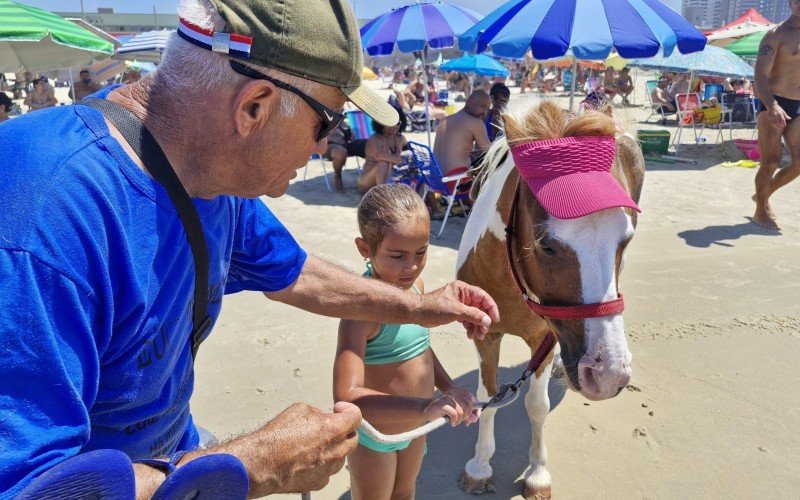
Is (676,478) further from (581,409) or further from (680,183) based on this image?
(680,183)

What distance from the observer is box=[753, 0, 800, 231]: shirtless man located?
6.80 meters

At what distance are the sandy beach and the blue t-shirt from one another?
1.46 metres

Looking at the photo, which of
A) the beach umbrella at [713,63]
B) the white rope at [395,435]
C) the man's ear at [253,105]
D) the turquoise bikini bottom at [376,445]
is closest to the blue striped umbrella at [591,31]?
the turquoise bikini bottom at [376,445]

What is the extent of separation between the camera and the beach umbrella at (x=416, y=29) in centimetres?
862

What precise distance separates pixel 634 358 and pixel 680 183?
20.9ft

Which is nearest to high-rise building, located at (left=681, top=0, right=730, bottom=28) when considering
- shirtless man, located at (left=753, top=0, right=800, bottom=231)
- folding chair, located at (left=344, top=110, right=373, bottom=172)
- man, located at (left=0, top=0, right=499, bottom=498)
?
folding chair, located at (left=344, top=110, right=373, bottom=172)

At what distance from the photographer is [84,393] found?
38.7 inches

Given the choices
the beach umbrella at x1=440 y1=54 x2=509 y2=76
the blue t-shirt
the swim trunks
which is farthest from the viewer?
the beach umbrella at x1=440 y1=54 x2=509 y2=76

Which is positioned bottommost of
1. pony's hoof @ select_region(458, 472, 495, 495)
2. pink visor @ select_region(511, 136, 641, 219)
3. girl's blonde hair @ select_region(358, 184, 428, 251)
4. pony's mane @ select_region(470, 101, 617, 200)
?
pony's hoof @ select_region(458, 472, 495, 495)

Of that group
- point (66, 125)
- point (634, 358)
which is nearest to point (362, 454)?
point (66, 125)

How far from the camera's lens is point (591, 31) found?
6.45 meters

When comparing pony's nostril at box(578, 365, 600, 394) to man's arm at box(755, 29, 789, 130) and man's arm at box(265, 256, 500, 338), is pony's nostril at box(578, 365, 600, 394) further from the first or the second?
man's arm at box(755, 29, 789, 130)

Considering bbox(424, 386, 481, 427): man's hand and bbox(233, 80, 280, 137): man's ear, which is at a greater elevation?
bbox(233, 80, 280, 137): man's ear

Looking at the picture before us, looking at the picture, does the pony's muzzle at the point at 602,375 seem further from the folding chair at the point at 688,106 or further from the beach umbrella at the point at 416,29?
the folding chair at the point at 688,106
